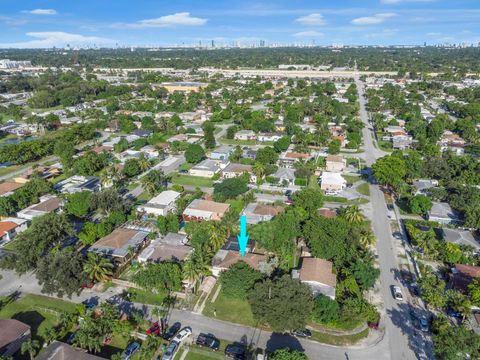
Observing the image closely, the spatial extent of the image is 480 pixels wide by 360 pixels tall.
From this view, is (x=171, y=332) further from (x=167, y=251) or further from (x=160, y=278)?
(x=167, y=251)

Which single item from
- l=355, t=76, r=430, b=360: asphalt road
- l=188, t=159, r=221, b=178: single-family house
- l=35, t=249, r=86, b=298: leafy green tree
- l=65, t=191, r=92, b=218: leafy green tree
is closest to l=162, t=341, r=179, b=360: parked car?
l=35, t=249, r=86, b=298: leafy green tree

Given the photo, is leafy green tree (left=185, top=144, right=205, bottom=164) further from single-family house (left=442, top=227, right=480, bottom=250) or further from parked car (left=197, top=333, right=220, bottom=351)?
single-family house (left=442, top=227, right=480, bottom=250)

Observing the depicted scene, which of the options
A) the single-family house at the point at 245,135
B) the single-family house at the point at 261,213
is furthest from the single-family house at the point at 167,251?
the single-family house at the point at 245,135

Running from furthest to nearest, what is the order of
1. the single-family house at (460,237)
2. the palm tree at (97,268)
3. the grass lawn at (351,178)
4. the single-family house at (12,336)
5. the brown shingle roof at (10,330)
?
1. the grass lawn at (351,178)
2. the single-family house at (460,237)
3. the palm tree at (97,268)
4. the brown shingle roof at (10,330)
5. the single-family house at (12,336)

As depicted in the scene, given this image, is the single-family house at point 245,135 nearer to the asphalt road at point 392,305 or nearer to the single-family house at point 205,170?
the single-family house at point 205,170

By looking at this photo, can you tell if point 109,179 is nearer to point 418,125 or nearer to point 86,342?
point 86,342

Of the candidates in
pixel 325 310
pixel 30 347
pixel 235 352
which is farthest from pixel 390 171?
pixel 30 347
